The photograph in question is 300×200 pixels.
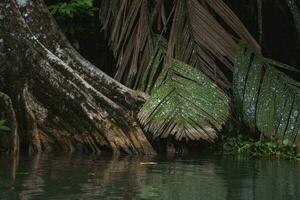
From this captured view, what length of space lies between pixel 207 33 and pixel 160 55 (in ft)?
1.80

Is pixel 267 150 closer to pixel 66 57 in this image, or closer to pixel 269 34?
pixel 66 57

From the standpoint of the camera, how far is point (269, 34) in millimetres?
8516

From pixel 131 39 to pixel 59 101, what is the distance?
159cm

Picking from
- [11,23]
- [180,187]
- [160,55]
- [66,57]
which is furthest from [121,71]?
[180,187]

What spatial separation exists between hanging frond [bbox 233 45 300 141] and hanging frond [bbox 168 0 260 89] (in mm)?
183

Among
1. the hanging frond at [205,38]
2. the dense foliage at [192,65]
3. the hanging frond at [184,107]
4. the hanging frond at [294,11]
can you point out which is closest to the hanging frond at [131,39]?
the dense foliage at [192,65]

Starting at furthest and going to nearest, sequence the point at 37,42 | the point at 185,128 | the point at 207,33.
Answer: the point at 207,33 → the point at 37,42 → the point at 185,128

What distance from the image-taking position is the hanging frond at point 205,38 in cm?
703

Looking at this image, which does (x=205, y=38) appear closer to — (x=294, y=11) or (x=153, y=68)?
(x=153, y=68)

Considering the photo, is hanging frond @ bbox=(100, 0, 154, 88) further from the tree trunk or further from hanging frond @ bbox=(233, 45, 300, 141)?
hanging frond @ bbox=(233, 45, 300, 141)

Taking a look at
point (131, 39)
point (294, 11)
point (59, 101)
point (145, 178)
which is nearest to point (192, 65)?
point (131, 39)

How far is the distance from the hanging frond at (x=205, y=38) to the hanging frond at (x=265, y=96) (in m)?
0.18

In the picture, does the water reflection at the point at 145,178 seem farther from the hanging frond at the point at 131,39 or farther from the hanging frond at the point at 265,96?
the hanging frond at the point at 131,39

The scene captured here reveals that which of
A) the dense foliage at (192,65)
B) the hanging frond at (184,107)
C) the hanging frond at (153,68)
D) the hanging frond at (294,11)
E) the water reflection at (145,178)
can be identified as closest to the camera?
the water reflection at (145,178)
